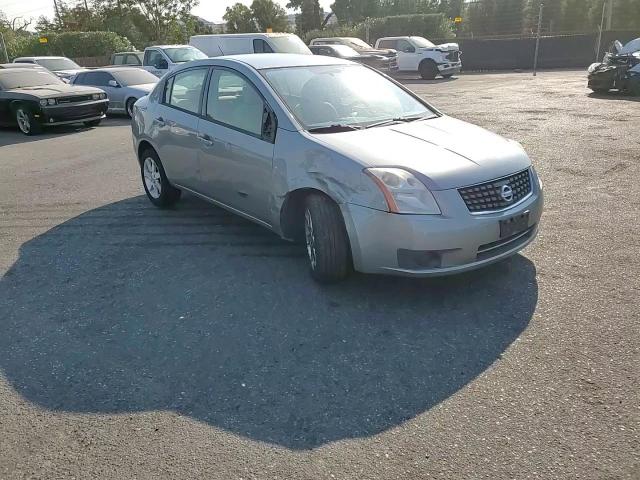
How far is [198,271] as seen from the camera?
4.82 metres

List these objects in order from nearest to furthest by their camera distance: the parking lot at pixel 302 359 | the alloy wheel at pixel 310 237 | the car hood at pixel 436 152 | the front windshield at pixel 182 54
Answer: the parking lot at pixel 302 359, the car hood at pixel 436 152, the alloy wheel at pixel 310 237, the front windshield at pixel 182 54

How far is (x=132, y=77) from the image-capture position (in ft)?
52.5

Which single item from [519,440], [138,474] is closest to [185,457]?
[138,474]

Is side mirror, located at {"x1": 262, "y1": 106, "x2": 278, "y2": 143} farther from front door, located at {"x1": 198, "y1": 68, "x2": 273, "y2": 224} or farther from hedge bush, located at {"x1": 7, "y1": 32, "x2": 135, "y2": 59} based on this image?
hedge bush, located at {"x1": 7, "y1": 32, "x2": 135, "y2": 59}

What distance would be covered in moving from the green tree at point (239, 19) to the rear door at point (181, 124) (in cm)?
5653

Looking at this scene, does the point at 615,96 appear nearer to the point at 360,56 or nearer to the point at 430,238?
the point at 360,56

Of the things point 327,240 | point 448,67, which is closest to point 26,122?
point 327,240

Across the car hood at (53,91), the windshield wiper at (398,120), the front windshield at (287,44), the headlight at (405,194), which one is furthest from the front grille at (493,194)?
the front windshield at (287,44)

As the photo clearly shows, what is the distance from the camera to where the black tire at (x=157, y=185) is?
20.9ft

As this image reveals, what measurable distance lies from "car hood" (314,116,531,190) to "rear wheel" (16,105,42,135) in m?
11.4

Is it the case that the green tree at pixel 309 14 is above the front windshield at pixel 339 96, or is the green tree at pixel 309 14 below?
above

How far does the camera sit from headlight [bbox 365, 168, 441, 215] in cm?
374

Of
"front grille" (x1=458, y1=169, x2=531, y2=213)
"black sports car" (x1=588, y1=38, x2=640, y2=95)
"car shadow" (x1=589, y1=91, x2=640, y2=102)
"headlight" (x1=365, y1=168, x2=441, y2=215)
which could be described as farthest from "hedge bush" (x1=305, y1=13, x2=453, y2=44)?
"headlight" (x1=365, y1=168, x2=441, y2=215)

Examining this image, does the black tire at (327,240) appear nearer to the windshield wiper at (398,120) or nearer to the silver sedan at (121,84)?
the windshield wiper at (398,120)
